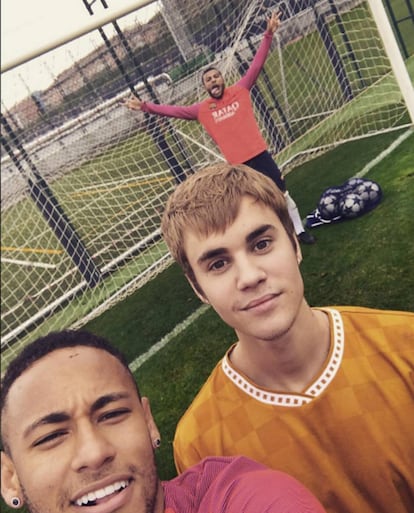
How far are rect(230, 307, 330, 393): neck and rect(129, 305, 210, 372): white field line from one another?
2.91 metres

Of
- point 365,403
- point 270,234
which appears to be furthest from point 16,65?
point 365,403

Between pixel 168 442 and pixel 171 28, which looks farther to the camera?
pixel 171 28

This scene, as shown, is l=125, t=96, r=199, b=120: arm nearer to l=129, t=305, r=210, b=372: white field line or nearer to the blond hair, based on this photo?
l=129, t=305, r=210, b=372: white field line

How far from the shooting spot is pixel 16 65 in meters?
3.76

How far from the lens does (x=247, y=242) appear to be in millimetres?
1453

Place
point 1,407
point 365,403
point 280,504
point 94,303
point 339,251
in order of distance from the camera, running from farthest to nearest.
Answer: point 94,303
point 339,251
point 365,403
point 1,407
point 280,504

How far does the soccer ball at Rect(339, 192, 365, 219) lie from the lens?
15.1 ft

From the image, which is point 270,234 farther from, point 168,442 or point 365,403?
point 168,442

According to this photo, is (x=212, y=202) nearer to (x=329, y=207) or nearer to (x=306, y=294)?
(x=306, y=294)

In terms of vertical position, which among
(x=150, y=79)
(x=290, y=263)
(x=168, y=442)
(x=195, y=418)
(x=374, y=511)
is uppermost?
(x=150, y=79)

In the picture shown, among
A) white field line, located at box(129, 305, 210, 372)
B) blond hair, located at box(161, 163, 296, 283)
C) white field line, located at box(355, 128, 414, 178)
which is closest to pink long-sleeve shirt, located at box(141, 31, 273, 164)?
white field line, located at box(129, 305, 210, 372)

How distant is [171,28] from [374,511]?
6253 mm

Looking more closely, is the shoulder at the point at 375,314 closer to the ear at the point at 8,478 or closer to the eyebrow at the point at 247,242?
the eyebrow at the point at 247,242

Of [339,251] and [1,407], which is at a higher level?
[1,407]
